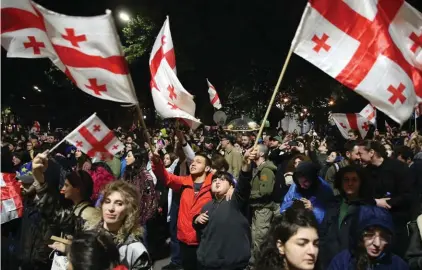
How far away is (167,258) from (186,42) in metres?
12.2

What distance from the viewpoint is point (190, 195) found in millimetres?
6559

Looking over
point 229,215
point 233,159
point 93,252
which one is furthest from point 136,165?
point 93,252

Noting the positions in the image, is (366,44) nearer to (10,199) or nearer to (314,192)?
(314,192)

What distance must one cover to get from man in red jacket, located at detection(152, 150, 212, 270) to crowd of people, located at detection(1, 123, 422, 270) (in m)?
0.01

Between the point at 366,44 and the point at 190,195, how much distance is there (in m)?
2.91

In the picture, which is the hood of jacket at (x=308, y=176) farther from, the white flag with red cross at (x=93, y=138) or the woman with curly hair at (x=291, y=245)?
the woman with curly hair at (x=291, y=245)

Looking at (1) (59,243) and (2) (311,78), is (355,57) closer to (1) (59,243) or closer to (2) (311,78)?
(1) (59,243)

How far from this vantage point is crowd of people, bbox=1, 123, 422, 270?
3.35 metres

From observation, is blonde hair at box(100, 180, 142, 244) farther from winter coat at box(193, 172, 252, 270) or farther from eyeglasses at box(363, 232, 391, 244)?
eyeglasses at box(363, 232, 391, 244)

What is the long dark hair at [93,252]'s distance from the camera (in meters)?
2.99

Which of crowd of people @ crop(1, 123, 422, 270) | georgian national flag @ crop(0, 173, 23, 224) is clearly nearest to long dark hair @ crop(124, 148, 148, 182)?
crowd of people @ crop(1, 123, 422, 270)

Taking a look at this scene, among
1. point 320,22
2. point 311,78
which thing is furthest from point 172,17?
point 320,22

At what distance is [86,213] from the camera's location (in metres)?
4.42

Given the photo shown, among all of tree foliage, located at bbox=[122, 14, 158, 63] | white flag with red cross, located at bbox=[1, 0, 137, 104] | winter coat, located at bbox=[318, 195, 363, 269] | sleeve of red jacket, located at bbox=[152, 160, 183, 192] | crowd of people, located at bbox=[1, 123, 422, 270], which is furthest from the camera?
tree foliage, located at bbox=[122, 14, 158, 63]
